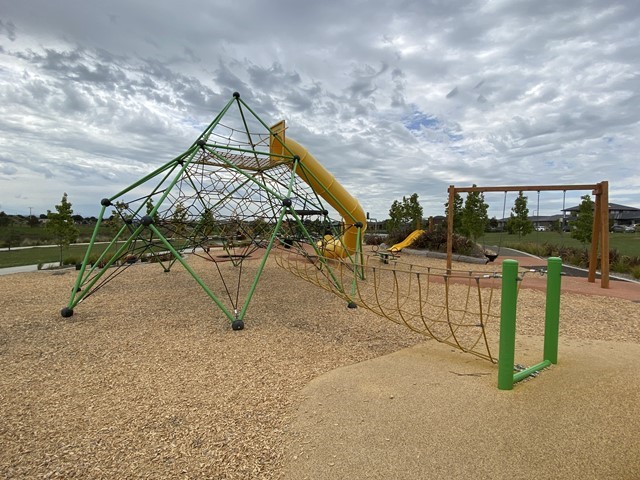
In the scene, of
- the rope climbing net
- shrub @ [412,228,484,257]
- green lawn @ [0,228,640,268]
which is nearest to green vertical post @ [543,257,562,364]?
the rope climbing net

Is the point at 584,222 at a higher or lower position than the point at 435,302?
higher

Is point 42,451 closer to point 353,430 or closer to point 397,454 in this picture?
point 353,430

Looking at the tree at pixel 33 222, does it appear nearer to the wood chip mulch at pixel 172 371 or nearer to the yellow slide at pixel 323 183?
the wood chip mulch at pixel 172 371

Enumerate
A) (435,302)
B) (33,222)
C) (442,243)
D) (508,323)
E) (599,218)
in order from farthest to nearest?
1. (33,222)
2. (442,243)
3. (599,218)
4. (435,302)
5. (508,323)

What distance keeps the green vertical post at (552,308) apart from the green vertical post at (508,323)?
95cm

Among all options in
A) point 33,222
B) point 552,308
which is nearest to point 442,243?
point 552,308

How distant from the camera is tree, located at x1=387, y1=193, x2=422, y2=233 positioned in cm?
2366

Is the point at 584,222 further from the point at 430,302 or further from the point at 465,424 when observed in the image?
the point at 465,424

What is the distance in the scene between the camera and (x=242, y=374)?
13.0 ft

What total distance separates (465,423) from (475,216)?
16.5 metres

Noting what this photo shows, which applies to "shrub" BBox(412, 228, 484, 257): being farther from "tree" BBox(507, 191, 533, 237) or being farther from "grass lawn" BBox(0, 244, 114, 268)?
"grass lawn" BBox(0, 244, 114, 268)

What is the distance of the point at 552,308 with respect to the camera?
4.02 m

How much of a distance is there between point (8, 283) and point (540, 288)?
1343cm

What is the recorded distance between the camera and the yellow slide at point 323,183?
29.2ft
